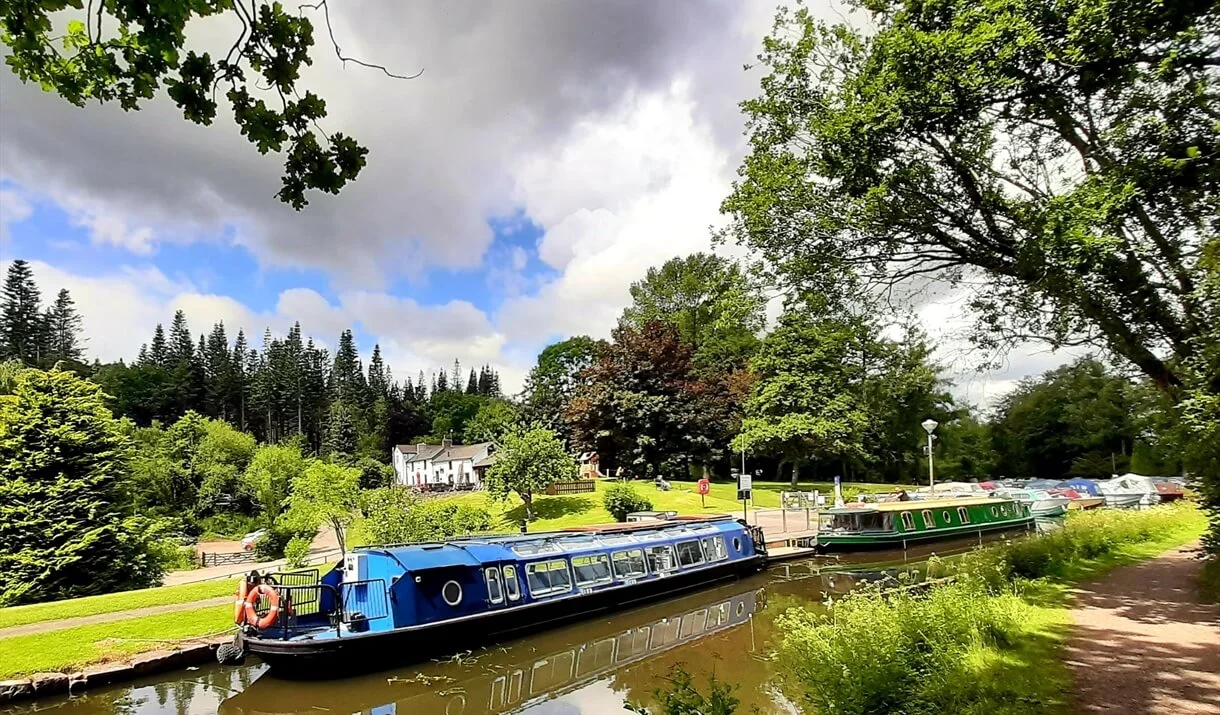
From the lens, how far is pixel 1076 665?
6707 millimetres

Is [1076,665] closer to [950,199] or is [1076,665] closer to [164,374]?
[950,199]

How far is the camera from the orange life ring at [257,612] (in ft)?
38.4

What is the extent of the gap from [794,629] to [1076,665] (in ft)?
9.52

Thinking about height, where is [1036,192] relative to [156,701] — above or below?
above

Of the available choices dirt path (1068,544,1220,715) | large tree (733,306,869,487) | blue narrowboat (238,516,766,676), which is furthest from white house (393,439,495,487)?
dirt path (1068,544,1220,715)

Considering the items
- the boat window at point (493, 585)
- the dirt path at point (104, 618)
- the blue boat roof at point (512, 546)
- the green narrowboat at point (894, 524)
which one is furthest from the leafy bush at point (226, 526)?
the green narrowboat at point (894, 524)

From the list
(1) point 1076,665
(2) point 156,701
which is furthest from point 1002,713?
(2) point 156,701

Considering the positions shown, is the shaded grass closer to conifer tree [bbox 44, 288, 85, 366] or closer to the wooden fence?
the wooden fence

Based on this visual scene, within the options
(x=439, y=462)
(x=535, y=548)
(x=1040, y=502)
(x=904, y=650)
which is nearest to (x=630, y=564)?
(x=535, y=548)

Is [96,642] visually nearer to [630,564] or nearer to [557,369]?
[630,564]

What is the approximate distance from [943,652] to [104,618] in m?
15.1

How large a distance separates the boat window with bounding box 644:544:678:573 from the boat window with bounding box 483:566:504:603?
16.9 ft

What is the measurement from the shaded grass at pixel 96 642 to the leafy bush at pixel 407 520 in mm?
5138

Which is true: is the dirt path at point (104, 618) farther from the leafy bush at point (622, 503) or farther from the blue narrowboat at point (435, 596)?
the leafy bush at point (622, 503)
